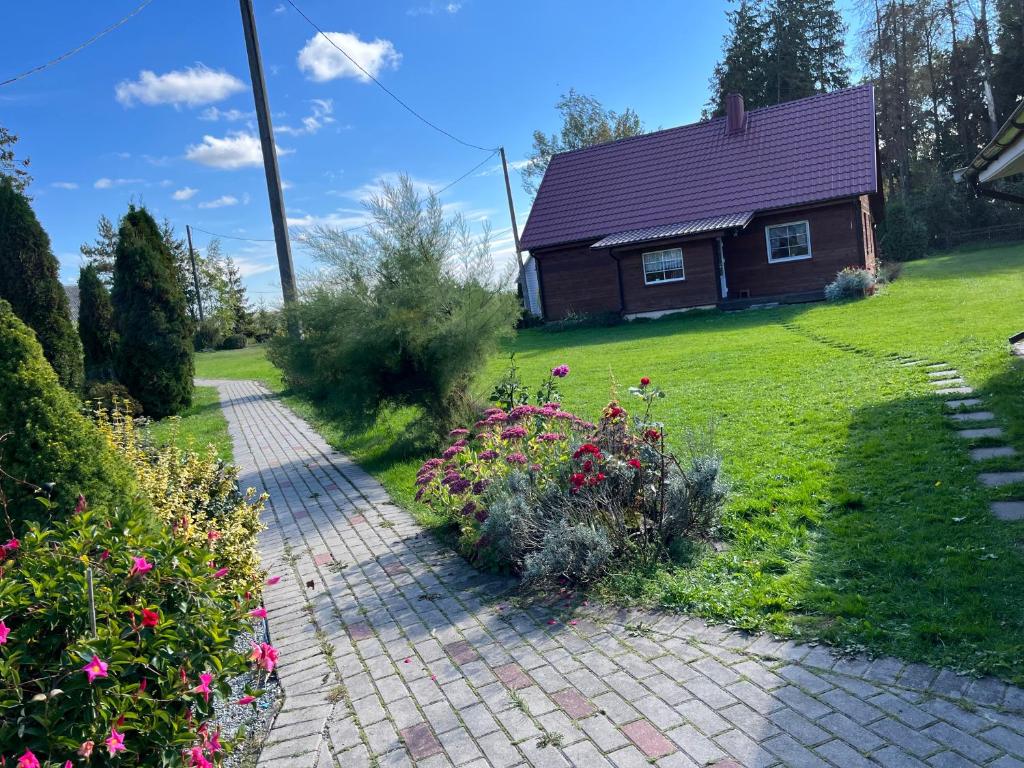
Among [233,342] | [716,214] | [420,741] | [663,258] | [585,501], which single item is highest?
[716,214]

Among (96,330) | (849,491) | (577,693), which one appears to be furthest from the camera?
(96,330)

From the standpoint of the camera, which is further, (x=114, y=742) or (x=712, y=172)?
(x=712, y=172)

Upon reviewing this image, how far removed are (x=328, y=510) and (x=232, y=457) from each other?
154 inches

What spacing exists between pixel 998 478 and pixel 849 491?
0.97 metres

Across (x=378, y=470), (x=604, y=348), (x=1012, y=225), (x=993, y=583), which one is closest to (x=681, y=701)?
(x=993, y=583)

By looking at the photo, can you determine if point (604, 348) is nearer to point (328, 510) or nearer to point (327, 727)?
point (328, 510)

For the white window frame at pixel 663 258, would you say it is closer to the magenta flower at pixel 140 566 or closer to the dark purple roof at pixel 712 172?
the dark purple roof at pixel 712 172

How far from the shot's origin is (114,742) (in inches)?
80.3

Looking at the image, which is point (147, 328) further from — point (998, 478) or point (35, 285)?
point (998, 478)

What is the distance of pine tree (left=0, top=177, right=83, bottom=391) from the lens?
1345 cm

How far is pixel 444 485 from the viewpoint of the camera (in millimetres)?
5836

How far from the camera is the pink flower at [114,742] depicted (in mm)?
2028

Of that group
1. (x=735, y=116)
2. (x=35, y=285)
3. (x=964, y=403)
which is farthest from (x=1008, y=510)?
(x=735, y=116)

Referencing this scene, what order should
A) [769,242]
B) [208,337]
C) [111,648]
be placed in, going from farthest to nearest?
[208,337] → [769,242] → [111,648]
